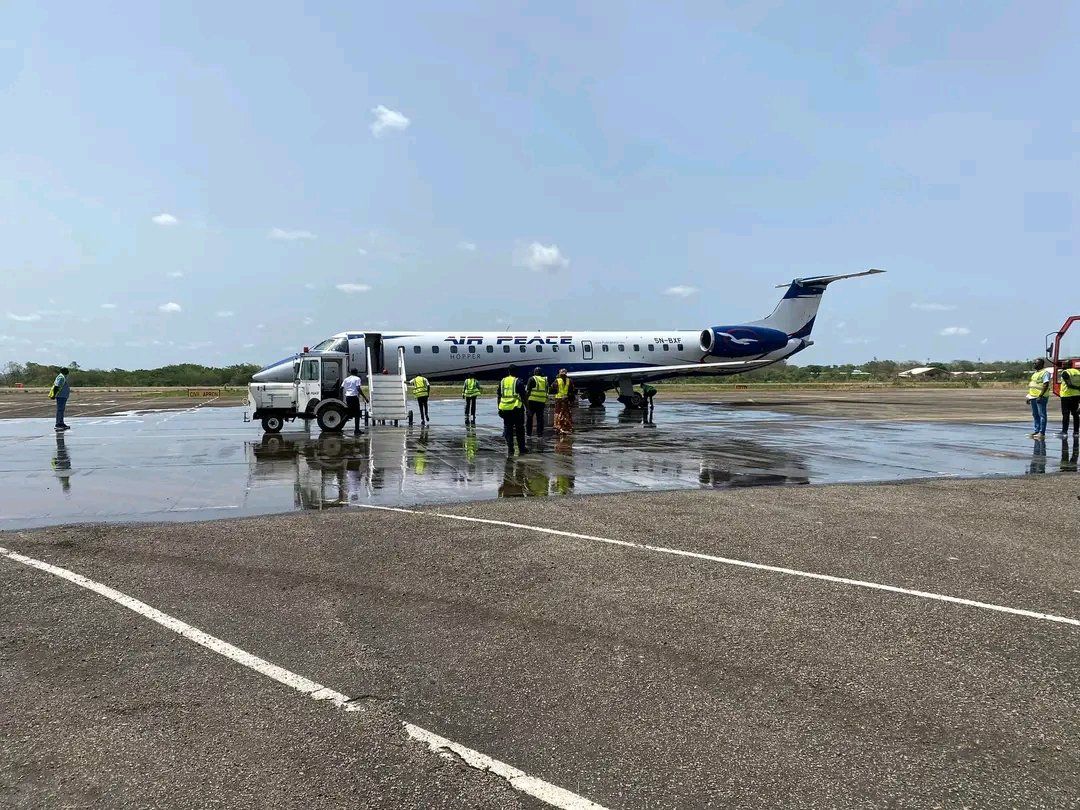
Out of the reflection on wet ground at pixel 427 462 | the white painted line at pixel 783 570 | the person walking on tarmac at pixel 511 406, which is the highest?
the person walking on tarmac at pixel 511 406

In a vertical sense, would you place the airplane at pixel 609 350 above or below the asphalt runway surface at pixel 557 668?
above

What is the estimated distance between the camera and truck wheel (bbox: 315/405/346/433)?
60.3ft

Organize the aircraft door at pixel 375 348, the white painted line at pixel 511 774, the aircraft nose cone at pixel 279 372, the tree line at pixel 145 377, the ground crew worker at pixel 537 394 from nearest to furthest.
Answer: the white painted line at pixel 511 774, the ground crew worker at pixel 537 394, the aircraft nose cone at pixel 279 372, the aircraft door at pixel 375 348, the tree line at pixel 145 377

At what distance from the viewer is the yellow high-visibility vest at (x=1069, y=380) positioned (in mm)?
15913

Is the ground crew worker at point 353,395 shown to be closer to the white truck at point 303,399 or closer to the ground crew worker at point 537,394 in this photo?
the white truck at point 303,399

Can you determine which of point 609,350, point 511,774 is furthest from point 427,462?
point 609,350

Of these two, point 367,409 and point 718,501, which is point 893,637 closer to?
point 718,501

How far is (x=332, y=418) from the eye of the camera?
728 inches

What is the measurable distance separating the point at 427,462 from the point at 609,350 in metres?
→ 17.9

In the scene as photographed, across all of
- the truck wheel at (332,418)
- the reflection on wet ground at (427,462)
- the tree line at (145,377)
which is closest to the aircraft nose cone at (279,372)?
the reflection on wet ground at (427,462)

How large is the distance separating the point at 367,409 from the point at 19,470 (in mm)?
9599

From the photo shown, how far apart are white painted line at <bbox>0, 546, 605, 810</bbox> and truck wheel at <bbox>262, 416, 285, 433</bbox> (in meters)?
12.4

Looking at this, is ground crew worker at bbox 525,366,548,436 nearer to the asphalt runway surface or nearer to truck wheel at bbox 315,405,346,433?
truck wheel at bbox 315,405,346,433

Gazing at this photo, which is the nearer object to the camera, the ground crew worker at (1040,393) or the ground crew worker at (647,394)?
the ground crew worker at (1040,393)
